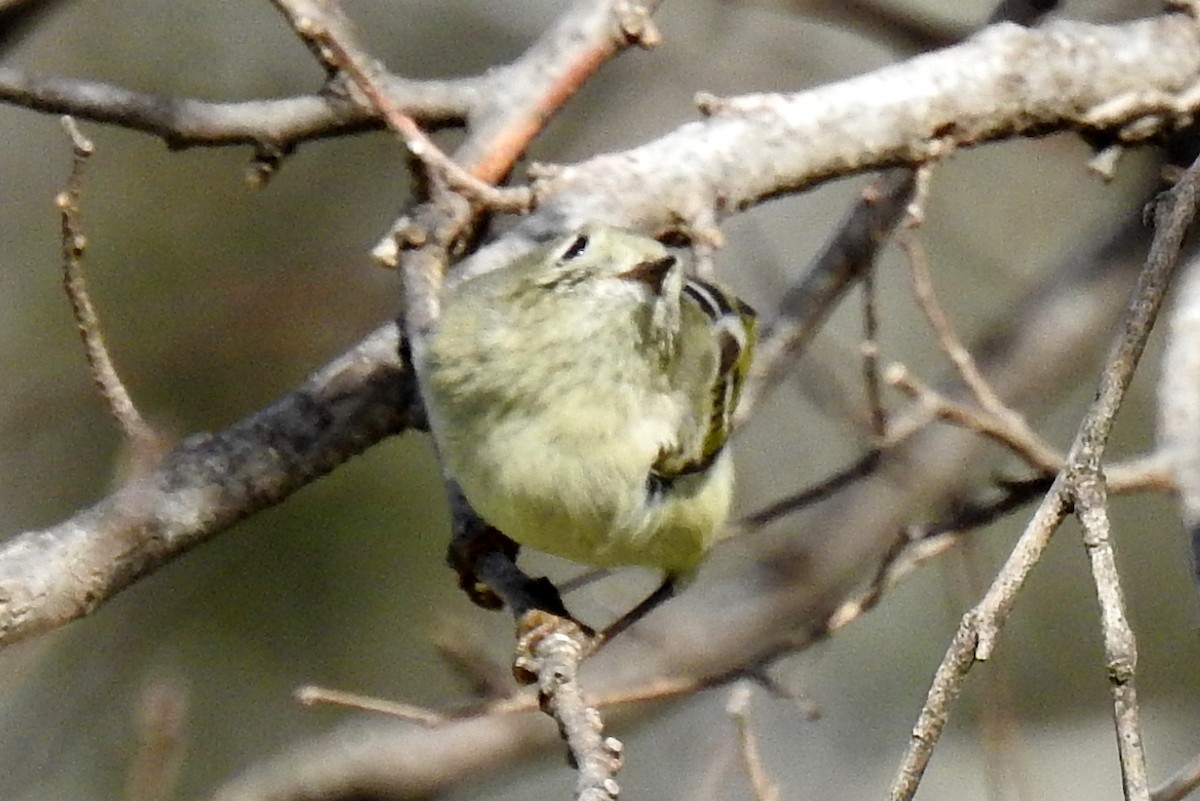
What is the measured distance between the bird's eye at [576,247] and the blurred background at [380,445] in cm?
177

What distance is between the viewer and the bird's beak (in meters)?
1.62

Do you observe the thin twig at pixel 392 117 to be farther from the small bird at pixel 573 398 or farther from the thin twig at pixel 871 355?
the thin twig at pixel 871 355

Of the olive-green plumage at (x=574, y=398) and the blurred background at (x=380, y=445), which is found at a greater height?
the blurred background at (x=380, y=445)

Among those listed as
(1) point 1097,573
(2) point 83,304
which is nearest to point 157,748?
(2) point 83,304

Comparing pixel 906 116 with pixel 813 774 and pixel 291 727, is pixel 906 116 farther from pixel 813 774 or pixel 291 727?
pixel 291 727

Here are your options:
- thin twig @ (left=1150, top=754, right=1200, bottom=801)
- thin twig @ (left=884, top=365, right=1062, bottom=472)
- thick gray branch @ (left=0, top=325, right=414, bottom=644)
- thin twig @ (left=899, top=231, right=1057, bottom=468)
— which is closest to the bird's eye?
thick gray branch @ (left=0, top=325, right=414, bottom=644)

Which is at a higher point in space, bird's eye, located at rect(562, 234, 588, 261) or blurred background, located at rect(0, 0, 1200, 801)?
blurred background, located at rect(0, 0, 1200, 801)

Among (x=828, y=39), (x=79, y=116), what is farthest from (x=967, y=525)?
(x=828, y=39)

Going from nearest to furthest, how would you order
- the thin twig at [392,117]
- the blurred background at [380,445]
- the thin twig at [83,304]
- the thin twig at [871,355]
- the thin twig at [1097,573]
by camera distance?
the thin twig at [1097,573] < the thin twig at [83,304] < the thin twig at [392,117] < the thin twig at [871,355] < the blurred background at [380,445]

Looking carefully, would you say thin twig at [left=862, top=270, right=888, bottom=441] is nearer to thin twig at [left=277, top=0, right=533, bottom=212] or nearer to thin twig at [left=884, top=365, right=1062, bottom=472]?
thin twig at [left=884, top=365, right=1062, bottom=472]

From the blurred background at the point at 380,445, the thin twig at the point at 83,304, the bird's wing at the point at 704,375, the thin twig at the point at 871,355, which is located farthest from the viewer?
the blurred background at the point at 380,445

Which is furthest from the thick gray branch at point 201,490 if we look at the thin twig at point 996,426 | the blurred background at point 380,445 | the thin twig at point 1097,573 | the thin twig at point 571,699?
the blurred background at point 380,445

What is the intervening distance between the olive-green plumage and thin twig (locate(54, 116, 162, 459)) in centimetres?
31

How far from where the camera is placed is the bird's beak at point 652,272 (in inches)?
63.8
